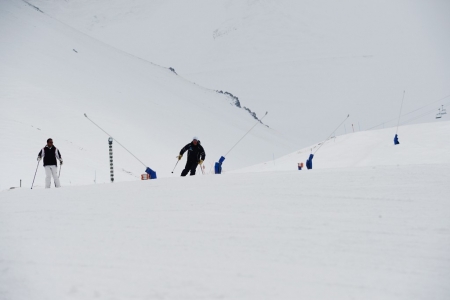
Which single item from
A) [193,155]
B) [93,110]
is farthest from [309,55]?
[193,155]

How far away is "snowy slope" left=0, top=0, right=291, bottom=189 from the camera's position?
87.6ft

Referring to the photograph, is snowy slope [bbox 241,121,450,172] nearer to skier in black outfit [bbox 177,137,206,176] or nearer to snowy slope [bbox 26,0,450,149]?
skier in black outfit [bbox 177,137,206,176]

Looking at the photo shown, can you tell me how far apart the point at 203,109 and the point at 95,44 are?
1611 centimetres

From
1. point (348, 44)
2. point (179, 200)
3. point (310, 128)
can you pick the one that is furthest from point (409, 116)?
point (179, 200)

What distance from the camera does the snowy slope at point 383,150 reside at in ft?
62.7

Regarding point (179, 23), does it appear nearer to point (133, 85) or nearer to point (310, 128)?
point (310, 128)

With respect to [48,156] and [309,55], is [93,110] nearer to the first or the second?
[48,156]

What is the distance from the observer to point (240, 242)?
20.7ft

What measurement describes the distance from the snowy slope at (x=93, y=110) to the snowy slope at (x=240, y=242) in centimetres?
1255

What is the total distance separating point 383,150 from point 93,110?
25088mm

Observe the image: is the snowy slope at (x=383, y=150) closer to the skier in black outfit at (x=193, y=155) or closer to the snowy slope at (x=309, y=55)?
the skier in black outfit at (x=193, y=155)

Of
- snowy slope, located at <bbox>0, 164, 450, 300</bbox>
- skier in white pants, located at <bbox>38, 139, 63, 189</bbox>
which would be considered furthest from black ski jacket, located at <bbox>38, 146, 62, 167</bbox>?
snowy slope, located at <bbox>0, 164, 450, 300</bbox>

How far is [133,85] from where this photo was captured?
2037 inches

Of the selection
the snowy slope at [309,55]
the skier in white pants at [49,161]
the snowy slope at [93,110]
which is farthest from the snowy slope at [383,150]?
the snowy slope at [309,55]
